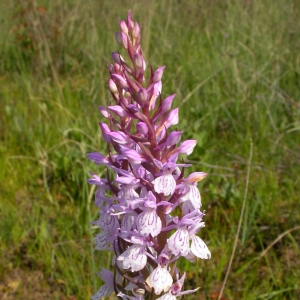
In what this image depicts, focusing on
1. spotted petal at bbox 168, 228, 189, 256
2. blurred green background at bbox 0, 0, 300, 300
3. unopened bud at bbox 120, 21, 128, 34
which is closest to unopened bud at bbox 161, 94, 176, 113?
unopened bud at bbox 120, 21, 128, 34

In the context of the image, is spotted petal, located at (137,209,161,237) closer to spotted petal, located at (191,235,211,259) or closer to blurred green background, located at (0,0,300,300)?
spotted petal, located at (191,235,211,259)

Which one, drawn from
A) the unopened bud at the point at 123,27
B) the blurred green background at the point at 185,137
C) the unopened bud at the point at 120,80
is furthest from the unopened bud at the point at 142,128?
the blurred green background at the point at 185,137

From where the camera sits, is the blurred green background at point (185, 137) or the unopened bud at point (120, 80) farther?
the blurred green background at point (185, 137)

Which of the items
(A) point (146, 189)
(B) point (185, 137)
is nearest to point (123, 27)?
(A) point (146, 189)

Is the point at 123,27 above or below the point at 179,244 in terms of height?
above

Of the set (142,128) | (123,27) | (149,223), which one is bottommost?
(149,223)

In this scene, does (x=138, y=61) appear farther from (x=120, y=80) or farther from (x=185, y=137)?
(x=185, y=137)

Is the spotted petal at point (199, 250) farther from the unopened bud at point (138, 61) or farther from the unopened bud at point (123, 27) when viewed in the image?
the unopened bud at point (123, 27)

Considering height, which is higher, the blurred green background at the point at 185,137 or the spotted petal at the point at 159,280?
the spotted petal at the point at 159,280

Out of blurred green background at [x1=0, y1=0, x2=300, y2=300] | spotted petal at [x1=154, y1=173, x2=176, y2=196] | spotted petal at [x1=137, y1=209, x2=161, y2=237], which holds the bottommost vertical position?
blurred green background at [x1=0, y1=0, x2=300, y2=300]
